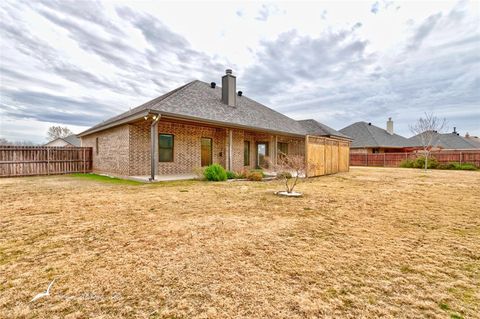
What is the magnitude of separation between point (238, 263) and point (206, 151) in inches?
435

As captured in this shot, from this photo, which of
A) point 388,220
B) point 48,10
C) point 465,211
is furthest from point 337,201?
point 48,10

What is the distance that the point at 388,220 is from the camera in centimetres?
433

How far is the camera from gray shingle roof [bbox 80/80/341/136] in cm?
1038

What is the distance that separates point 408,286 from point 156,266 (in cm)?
260

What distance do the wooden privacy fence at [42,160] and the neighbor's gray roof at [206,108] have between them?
76.5 inches

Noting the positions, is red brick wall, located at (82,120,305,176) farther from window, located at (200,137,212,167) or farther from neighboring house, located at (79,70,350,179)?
window, located at (200,137,212,167)

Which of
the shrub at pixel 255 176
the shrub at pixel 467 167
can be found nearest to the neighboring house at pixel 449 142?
the shrub at pixel 467 167

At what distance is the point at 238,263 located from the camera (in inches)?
98.1

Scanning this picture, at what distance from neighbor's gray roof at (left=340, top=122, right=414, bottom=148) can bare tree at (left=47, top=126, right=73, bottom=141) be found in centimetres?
4914

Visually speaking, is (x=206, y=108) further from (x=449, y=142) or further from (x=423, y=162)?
(x=449, y=142)

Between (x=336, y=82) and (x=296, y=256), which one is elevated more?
(x=336, y=82)

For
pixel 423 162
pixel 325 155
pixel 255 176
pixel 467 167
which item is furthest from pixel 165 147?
pixel 467 167

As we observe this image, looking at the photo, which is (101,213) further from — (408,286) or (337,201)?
(337,201)

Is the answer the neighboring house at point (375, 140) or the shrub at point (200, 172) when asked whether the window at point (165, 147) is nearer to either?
the shrub at point (200, 172)
